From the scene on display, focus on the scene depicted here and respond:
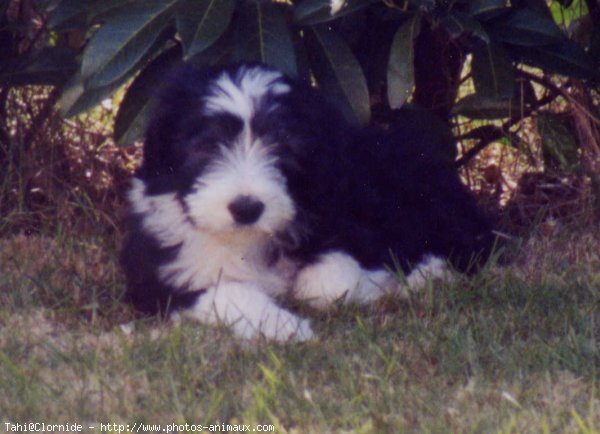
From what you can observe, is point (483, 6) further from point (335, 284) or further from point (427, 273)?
point (335, 284)

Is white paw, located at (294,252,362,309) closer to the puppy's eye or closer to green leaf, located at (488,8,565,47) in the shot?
the puppy's eye

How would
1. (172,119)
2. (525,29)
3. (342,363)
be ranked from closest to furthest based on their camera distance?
1. (342,363)
2. (172,119)
3. (525,29)

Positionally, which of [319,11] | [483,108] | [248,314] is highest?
[319,11]

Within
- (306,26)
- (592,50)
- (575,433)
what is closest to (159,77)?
(306,26)

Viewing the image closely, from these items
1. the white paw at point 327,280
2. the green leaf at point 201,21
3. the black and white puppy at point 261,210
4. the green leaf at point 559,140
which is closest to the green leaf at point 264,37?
the green leaf at point 201,21

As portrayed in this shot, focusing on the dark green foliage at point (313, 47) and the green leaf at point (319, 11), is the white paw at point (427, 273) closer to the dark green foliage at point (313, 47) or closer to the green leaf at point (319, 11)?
the dark green foliage at point (313, 47)

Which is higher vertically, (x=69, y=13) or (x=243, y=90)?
(x=69, y=13)

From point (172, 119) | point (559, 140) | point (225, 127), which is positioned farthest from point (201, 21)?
point (559, 140)
